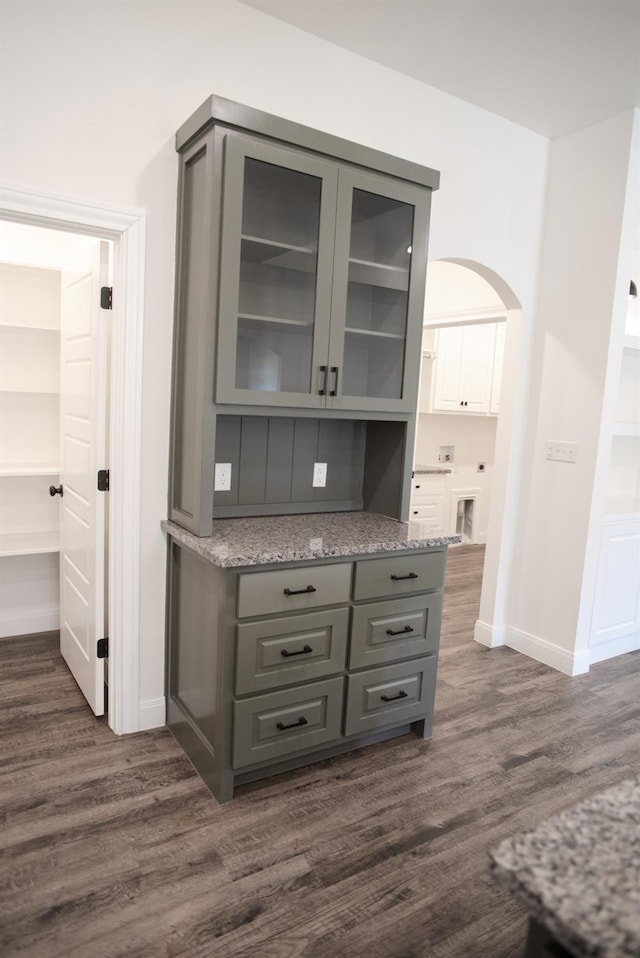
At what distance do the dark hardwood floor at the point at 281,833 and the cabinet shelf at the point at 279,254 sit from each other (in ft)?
6.54

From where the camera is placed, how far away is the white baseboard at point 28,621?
3.48m

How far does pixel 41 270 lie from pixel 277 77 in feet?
5.57

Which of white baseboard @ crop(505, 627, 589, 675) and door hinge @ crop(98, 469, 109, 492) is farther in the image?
white baseboard @ crop(505, 627, 589, 675)

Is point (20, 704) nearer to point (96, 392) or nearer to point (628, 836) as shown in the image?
point (96, 392)

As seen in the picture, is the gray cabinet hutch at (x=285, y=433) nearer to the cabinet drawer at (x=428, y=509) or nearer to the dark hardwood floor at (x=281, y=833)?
the dark hardwood floor at (x=281, y=833)

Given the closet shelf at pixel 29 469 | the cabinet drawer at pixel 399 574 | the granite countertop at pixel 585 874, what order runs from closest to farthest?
the granite countertop at pixel 585 874 → the cabinet drawer at pixel 399 574 → the closet shelf at pixel 29 469

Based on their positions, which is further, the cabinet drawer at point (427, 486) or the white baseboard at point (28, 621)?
the cabinet drawer at point (427, 486)

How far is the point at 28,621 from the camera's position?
11.6ft

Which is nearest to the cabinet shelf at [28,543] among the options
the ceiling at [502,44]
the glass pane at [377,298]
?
the glass pane at [377,298]

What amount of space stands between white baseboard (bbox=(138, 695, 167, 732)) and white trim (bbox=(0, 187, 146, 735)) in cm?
2

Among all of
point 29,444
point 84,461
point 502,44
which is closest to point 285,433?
point 84,461

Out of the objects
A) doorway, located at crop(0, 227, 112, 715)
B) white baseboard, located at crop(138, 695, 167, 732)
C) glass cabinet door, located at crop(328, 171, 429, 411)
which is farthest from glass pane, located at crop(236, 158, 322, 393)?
white baseboard, located at crop(138, 695, 167, 732)

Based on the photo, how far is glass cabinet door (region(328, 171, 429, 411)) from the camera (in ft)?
7.88

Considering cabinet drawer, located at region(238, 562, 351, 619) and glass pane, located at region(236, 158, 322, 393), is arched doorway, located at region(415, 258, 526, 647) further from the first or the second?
cabinet drawer, located at region(238, 562, 351, 619)
